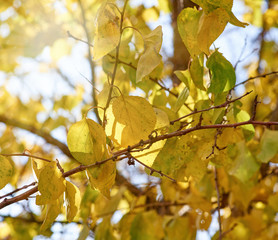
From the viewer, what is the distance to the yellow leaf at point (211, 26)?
1.51ft

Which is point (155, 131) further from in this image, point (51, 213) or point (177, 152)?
point (51, 213)

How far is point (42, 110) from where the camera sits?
1.88 metres

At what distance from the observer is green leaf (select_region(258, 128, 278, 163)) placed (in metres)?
0.62

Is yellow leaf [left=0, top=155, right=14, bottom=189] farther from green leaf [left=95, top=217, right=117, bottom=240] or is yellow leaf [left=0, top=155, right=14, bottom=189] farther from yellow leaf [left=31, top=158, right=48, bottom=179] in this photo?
green leaf [left=95, top=217, right=117, bottom=240]

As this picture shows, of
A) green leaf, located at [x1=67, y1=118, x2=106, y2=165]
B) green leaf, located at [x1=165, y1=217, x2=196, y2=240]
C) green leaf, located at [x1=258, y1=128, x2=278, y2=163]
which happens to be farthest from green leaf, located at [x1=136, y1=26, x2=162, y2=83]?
green leaf, located at [x1=165, y1=217, x2=196, y2=240]

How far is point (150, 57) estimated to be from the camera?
0.47 metres

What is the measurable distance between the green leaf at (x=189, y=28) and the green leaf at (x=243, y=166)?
0.92 ft

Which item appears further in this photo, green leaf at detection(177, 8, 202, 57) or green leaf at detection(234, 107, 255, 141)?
green leaf at detection(234, 107, 255, 141)

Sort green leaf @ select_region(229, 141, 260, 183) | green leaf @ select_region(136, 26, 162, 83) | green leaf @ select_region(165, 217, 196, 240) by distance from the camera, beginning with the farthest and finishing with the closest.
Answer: green leaf @ select_region(165, 217, 196, 240) < green leaf @ select_region(229, 141, 260, 183) < green leaf @ select_region(136, 26, 162, 83)

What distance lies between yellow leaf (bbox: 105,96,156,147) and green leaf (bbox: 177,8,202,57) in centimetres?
11

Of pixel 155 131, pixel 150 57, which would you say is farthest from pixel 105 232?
pixel 150 57

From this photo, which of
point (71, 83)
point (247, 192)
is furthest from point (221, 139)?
point (71, 83)

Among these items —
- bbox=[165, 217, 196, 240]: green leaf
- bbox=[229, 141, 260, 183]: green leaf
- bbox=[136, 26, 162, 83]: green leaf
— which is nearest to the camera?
bbox=[136, 26, 162, 83]: green leaf

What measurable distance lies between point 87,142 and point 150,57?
16 centimetres
